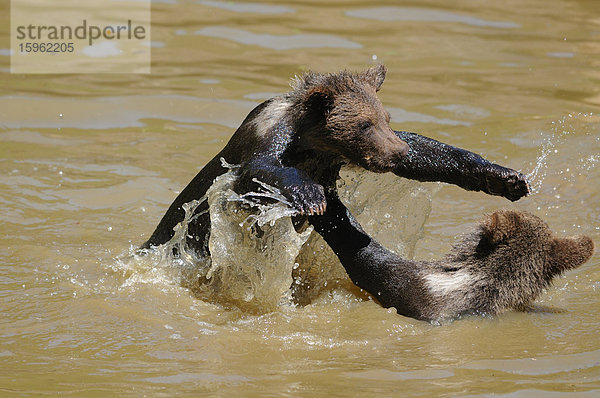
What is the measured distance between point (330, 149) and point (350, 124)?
0.28 metres

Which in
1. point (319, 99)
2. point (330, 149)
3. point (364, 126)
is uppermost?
point (319, 99)

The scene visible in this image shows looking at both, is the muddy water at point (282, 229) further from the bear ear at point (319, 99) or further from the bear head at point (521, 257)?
the bear ear at point (319, 99)

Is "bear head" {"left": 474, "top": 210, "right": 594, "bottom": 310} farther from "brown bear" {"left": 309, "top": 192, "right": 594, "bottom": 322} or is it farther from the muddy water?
the muddy water

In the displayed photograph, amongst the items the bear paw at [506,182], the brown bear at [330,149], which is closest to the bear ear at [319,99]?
the brown bear at [330,149]

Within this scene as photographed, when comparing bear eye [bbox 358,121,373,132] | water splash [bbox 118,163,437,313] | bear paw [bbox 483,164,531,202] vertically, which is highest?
bear eye [bbox 358,121,373,132]

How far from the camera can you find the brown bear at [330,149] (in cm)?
688

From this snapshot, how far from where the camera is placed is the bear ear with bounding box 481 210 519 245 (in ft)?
22.5

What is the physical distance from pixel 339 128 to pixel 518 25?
9629 mm

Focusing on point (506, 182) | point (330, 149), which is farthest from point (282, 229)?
point (506, 182)

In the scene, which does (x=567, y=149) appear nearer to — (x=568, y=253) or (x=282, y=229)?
(x=568, y=253)

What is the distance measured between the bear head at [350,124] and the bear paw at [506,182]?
0.81 meters

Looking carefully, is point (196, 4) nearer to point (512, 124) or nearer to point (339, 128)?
point (512, 124)

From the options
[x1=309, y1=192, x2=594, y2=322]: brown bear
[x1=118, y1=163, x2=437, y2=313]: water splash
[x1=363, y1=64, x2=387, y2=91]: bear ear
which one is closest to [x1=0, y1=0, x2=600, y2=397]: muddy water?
[x1=118, y1=163, x2=437, y2=313]: water splash

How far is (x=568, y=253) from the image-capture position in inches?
271
